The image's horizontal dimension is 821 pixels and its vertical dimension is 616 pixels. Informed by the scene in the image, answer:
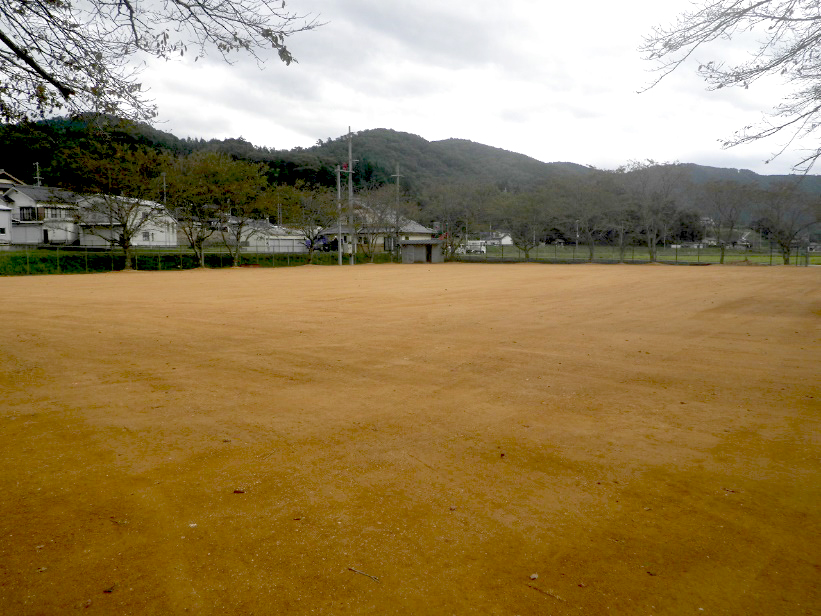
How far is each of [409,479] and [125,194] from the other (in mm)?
38056

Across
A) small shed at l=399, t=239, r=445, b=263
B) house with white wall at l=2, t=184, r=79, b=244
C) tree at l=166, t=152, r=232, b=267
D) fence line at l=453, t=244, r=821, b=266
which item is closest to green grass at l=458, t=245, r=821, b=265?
fence line at l=453, t=244, r=821, b=266

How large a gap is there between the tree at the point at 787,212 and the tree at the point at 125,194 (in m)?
47.1

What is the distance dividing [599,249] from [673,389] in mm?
54375

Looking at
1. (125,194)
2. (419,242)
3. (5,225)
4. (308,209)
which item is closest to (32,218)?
(5,225)

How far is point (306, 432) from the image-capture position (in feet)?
15.3

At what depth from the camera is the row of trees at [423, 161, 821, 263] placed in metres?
44.8

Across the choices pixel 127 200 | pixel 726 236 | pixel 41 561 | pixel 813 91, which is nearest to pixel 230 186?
pixel 127 200

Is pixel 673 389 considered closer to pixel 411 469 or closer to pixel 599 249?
pixel 411 469

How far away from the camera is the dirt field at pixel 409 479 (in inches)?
100

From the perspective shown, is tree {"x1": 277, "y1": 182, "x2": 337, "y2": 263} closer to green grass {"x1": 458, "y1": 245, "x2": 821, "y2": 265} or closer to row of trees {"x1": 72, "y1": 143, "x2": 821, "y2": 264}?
row of trees {"x1": 72, "y1": 143, "x2": 821, "y2": 264}

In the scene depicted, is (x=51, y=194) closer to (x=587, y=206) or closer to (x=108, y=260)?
(x=108, y=260)

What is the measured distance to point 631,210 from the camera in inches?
2037

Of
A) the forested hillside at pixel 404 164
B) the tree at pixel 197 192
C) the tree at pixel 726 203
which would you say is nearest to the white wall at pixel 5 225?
the forested hillside at pixel 404 164

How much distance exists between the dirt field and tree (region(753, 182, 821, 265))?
4322cm
